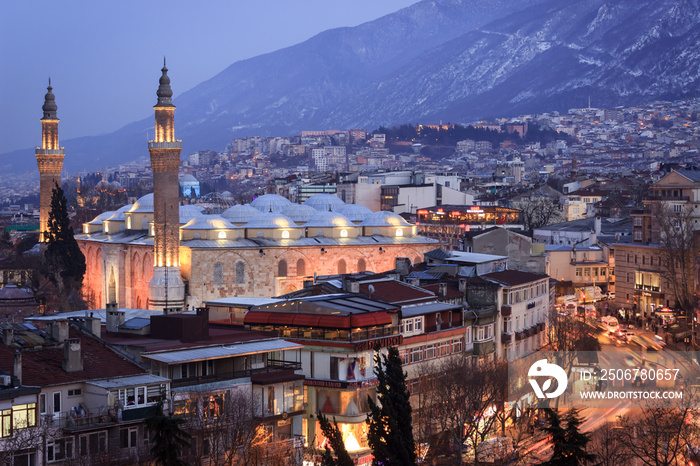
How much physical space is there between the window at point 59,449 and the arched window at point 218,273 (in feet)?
111

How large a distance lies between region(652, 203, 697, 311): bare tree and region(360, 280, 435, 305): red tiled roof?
58.4ft

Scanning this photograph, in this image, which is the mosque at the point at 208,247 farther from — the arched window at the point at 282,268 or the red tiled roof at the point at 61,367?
the red tiled roof at the point at 61,367

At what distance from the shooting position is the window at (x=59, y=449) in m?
22.4

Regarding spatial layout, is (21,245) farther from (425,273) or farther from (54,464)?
(54,464)

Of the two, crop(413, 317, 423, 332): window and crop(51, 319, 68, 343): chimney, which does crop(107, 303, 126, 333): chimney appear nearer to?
crop(51, 319, 68, 343): chimney

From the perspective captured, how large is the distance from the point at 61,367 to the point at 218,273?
32683 mm

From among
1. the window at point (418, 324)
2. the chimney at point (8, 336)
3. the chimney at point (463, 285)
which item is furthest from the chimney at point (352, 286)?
the chimney at point (8, 336)

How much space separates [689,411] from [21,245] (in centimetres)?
6051

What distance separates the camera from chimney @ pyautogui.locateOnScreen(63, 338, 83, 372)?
24.0 meters

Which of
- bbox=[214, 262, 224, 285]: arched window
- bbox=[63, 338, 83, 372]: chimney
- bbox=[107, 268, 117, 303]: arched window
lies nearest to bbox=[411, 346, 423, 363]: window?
bbox=[63, 338, 83, 372]: chimney

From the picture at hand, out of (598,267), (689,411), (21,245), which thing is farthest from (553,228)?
(689,411)

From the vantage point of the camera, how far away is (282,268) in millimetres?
58750

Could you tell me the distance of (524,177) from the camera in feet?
536

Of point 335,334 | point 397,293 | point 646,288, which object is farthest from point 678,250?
point 335,334
